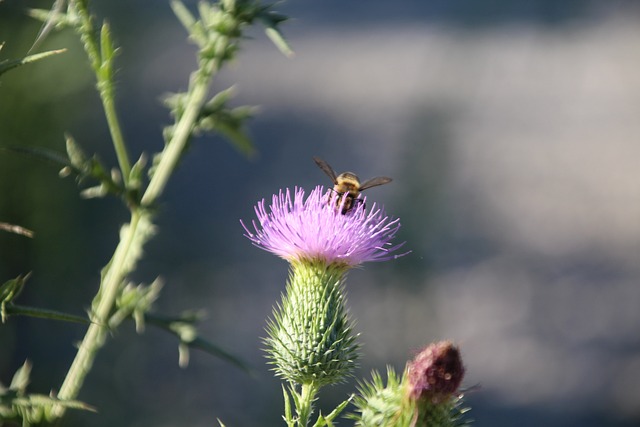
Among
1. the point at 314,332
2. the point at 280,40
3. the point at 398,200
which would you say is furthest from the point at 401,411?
the point at 398,200

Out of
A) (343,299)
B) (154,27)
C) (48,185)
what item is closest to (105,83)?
(343,299)

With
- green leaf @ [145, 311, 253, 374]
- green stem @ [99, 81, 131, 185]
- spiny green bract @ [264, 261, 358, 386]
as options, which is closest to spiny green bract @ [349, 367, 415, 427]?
spiny green bract @ [264, 261, 358, 386]

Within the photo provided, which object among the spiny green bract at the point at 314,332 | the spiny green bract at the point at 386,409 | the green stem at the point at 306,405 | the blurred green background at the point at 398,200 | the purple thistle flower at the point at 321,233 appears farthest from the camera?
the blurred green background at the point at 398,200

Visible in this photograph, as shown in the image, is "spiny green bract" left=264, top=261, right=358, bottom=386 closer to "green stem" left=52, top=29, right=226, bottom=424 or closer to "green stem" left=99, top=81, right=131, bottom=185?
"green stem" left=52, top=29, right=226, bottom=424

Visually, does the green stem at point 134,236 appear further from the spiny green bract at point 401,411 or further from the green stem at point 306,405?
the spiny green bract at point 401,411

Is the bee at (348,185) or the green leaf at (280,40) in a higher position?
the green leaf at (280,40)

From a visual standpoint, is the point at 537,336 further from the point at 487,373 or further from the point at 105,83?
the point at 105,83

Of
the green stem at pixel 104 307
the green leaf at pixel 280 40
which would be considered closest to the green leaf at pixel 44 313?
the green stem at pixel 104 307
